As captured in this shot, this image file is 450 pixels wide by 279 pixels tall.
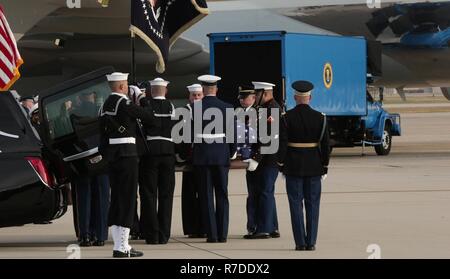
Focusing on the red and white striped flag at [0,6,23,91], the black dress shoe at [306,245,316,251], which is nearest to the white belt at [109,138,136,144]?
the black dress shoe at [306,245,316,251]

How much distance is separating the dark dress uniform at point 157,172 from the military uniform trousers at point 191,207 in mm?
532

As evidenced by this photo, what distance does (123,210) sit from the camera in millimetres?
11570

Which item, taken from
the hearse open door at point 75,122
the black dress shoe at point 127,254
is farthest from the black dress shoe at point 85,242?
the black dress shoe at point 127,254

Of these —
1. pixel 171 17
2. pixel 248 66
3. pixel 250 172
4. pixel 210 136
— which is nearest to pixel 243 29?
pixel 248 66

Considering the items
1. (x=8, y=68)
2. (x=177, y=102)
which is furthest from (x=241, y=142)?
(x=177, y=102)

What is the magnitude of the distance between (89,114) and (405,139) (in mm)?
24543

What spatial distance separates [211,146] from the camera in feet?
42.5

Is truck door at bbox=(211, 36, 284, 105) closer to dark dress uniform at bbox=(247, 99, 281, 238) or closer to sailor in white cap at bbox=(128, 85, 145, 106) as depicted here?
dark dress uniform at bbox=(247, 99, 281, 238)

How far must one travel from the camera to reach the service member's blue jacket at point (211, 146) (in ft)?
42.4

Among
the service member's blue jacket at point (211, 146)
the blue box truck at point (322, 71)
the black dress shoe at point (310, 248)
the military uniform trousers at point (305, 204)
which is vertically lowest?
the blue box truck at point (322, 71)

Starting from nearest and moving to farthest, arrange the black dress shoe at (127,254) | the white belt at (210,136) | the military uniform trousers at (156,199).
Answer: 1. the black dress shoe at (127,254)
2. the military uniform trousers at (156,199)
3. the white belt at (210,136)

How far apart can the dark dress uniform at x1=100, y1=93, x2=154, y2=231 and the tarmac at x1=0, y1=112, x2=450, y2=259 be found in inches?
20.7

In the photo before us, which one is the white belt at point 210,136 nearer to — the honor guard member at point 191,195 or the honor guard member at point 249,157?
the honor guard member at point 191,195
